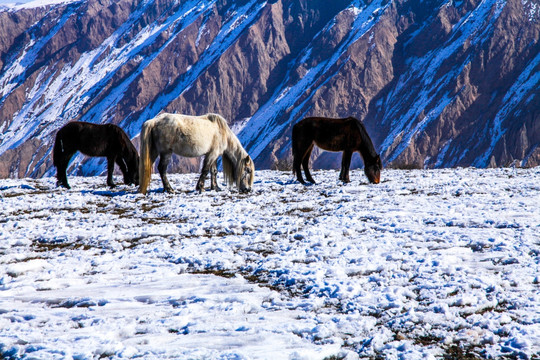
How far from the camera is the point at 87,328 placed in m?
4.53

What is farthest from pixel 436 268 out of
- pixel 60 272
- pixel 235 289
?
pixel 60 272

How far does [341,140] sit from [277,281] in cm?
1061

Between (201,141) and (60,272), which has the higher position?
(201,141)

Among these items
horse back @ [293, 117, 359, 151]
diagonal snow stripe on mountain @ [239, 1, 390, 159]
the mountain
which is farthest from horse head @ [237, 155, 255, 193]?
diagonal snow stripe on mountain @ [239, 1, 390, 159]

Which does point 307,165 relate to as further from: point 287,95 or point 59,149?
point 287,95

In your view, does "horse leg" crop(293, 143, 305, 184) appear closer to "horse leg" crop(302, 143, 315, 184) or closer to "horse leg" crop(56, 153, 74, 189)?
"horse leg" crop(302, 143, 315, 184)

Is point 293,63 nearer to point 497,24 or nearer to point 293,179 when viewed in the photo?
point 497,24

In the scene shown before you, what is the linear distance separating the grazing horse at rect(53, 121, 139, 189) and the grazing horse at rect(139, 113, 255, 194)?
2425 mm

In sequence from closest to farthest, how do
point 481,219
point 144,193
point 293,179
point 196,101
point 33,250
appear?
point 33,250 < point 481,219 < point 144,193 < point 293,179 < point 196,101

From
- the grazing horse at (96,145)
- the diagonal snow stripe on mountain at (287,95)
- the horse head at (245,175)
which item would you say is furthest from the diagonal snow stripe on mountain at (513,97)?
the grazing horse at (96,145)

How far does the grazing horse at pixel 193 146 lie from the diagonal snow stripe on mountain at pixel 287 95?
14994cm

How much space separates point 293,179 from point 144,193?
19.4 feet

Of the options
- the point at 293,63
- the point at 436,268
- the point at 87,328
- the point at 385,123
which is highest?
the point at 293,63

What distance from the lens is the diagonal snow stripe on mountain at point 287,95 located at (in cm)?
16962
